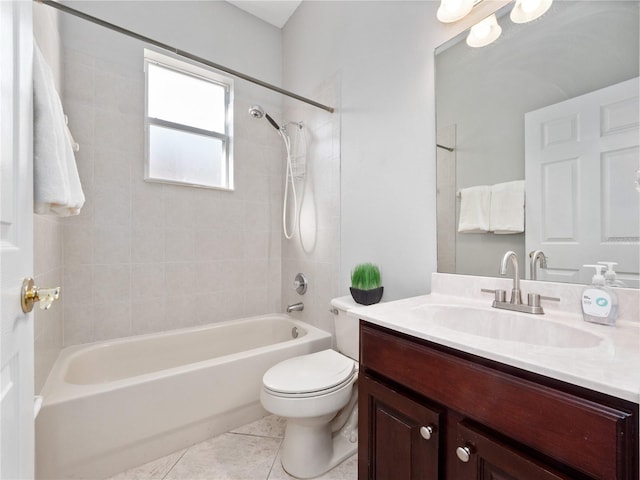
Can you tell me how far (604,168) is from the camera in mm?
898

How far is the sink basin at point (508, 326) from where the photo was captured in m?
0.82

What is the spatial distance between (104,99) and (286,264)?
167 centimetres

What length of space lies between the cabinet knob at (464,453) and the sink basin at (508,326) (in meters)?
0.29

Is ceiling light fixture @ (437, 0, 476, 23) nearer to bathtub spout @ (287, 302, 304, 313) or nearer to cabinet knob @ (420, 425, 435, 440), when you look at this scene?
cabinet knob @ (420, 425, 435, 440)

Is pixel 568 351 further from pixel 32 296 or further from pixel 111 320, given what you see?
pixel 111 320

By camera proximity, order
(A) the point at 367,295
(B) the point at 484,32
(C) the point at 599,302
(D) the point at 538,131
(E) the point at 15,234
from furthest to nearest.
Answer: (A) the point at 367,295 < (B) the point at 484,32 < (D) the point at 538,131 < (C) the point at 599,302 < (E) the point at 15,234

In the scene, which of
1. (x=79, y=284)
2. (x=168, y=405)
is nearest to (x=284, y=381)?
(x=168, y=405)

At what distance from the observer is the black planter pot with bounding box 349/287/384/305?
1501mm

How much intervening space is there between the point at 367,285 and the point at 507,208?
721 millimetres

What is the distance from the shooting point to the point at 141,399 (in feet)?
4.39

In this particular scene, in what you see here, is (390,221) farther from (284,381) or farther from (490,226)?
(284,381)

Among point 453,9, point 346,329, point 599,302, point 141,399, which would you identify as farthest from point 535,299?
point 141,399

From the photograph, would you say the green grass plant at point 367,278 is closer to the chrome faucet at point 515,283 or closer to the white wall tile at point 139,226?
the chrome faucet at point 515,283

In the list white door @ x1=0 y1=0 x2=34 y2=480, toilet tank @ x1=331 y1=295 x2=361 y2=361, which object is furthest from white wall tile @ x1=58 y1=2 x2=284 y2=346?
white door @ x1=0 y1=0 x2=34 y2=480
